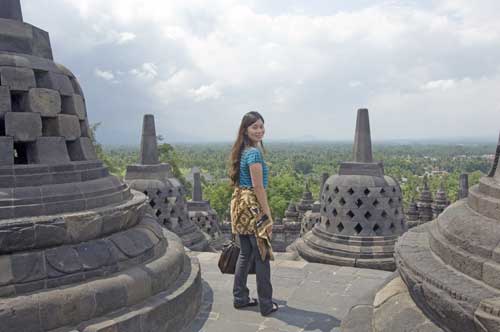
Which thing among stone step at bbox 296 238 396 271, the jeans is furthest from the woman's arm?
stone step at bbox 296 238 396 271

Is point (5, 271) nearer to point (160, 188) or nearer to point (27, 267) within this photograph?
point (27, 267)

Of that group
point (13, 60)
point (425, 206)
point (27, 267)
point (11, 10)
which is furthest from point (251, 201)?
point (425, 206)

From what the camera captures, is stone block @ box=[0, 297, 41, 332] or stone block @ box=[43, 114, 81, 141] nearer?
stone block @ box=[0, 297, 41, 332]

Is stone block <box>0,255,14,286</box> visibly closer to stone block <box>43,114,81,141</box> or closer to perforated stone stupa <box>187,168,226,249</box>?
stone block <box>43,114,81,141</box>

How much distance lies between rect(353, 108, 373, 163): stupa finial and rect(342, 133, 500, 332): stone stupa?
429 cm

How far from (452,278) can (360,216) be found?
4.63 m

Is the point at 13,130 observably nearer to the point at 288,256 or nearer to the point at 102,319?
the point at 102,319

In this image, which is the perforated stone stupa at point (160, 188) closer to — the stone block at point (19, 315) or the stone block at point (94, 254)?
the stone block at point (94, 254)

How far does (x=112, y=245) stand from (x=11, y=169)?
1.03m

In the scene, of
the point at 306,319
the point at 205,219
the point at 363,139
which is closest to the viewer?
the point at 306,319

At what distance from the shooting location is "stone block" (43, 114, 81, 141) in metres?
3.78

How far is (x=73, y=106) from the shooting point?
400cm

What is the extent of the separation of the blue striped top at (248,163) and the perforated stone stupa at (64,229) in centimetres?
108

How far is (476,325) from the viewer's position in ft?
6.61
